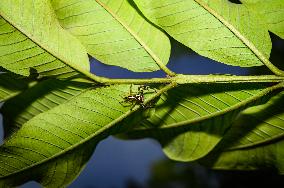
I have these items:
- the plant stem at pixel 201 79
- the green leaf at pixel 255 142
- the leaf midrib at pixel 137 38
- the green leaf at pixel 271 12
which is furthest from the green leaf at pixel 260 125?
the leaf midrib at pixel 137 38

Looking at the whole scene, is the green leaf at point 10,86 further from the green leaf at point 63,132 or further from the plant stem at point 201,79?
the plant stem at point 201,79

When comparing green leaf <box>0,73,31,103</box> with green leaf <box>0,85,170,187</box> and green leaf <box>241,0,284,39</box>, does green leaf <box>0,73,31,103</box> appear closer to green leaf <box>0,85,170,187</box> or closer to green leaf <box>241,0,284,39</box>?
green leaf <box>0,85,170,187</box>

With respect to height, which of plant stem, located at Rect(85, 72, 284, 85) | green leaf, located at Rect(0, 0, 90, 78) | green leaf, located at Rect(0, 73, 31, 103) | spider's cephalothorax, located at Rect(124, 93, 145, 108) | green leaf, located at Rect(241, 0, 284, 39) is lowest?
green leaf, located at Rect(0, 73, 31, 103)

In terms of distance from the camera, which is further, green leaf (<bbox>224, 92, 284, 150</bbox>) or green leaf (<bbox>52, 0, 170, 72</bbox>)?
green leaf (<bbox>224, 92, 284, 150</bbox>)

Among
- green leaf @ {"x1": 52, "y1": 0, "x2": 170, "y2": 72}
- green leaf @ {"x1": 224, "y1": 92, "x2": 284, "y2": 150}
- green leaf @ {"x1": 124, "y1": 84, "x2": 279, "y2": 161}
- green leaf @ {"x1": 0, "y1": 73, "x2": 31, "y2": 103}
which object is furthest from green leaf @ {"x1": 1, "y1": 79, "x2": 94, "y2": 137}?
green leaf @ {"x1": 224, "y1": 92, "x2": 284, "y2": 150}

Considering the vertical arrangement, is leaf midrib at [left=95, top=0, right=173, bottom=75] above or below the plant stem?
above

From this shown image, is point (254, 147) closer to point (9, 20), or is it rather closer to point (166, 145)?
point (166, 145)
